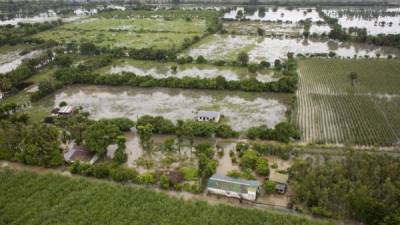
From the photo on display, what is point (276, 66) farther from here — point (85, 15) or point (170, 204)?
point (85, 15)

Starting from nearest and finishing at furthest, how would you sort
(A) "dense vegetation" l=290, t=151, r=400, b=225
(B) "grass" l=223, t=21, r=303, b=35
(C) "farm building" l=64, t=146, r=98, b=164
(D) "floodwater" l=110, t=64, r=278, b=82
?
1. (A) "dense vegetation" l=290, t=151, r=400, b=225
2. (C) "farm building" l=64, t=146, r=98, b=164
3. (D) "floodwater" l=110, t=64, r=278, b=82
4. (B) "grass" l=223, t=21, r=303, b=35

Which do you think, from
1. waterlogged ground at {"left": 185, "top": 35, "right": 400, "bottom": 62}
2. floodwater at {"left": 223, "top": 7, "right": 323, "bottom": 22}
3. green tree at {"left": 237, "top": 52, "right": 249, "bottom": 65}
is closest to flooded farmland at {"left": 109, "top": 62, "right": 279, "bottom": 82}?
green tree at {"left": 237, "top": 52, "right": 249, "bottom": 65}

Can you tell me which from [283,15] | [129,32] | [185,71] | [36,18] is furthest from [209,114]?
[36,18]

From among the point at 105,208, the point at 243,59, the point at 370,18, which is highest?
the point at 370,18

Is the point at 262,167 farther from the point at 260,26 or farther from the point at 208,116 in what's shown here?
the point at 260,26

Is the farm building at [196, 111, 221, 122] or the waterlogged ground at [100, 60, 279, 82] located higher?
the waterlogged ground at [100, 60, 279, 82]

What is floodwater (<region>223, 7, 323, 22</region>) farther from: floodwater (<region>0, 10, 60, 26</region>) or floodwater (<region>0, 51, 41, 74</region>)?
floodwater (<region>0, 51, 41, 74</region>)
